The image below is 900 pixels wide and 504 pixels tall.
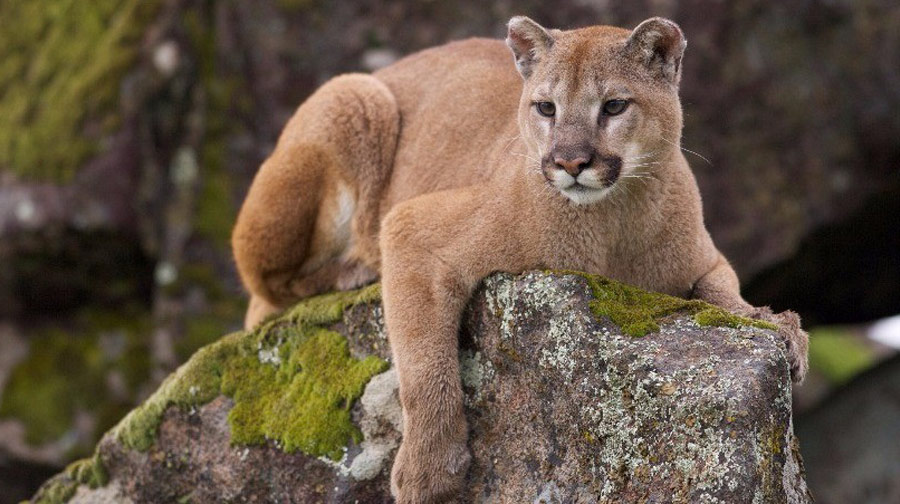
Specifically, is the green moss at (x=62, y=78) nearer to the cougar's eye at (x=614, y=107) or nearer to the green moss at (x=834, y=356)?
the cougar's eye at (x=614, y=107)

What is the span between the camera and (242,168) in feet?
38.7

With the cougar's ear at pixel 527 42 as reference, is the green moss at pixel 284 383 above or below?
below

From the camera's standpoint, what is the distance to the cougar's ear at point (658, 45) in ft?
20.9

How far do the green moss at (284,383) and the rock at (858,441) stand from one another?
23.6ft

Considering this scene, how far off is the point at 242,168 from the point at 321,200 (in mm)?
3878

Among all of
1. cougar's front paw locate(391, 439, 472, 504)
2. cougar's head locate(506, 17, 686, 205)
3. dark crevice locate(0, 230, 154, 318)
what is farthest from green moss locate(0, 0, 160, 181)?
cougar's front paw locate(391, 439, 472, 504)

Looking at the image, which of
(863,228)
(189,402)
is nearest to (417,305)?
(189,402)

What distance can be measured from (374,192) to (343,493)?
99.2 inches

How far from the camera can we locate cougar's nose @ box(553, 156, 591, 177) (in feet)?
19.7

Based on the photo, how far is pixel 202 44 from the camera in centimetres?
1212

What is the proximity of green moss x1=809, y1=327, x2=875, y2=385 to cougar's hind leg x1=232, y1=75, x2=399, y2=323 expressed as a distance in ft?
27.3

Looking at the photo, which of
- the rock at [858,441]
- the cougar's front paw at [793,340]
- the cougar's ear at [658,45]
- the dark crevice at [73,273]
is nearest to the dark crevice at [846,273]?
the rock at [858,441]

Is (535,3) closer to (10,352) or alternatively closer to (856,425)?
(856,425)

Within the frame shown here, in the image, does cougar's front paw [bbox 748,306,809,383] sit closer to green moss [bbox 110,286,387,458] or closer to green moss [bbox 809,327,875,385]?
green moss [bbox 110,286,387,458]
